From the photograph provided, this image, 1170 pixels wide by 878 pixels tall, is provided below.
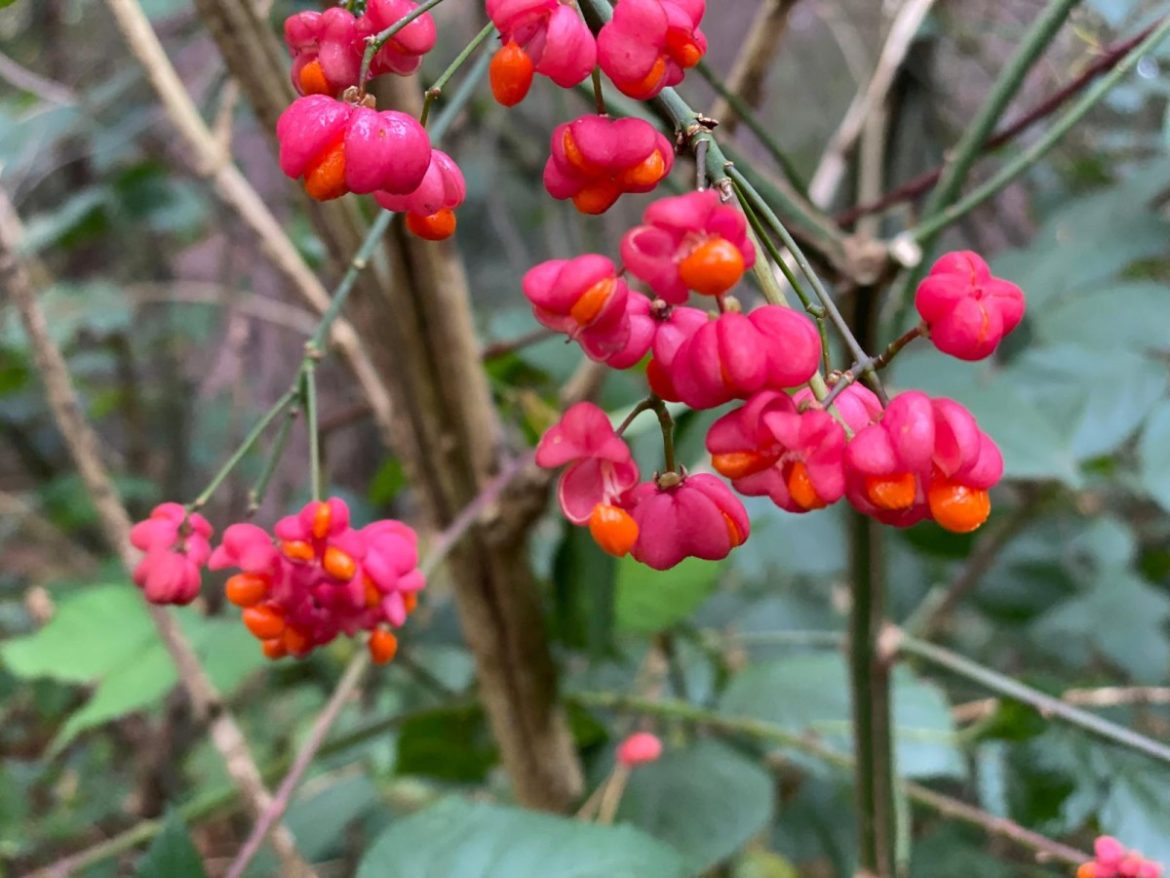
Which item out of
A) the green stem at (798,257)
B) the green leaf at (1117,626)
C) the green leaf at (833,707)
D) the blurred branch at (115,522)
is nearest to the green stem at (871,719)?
the green leaf at (833,707)

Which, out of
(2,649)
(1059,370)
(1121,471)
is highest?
(1059,370)

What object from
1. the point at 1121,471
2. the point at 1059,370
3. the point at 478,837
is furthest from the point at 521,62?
the point at 1121,471

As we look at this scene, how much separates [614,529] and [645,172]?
0.10 meters

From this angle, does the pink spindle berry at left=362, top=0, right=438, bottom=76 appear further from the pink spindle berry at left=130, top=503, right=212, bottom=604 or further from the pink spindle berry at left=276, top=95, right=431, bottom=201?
the pink spindle berry at left=130, top=503, right=212, bottom=604

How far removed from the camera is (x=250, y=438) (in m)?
0.34

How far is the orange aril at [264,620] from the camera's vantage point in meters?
0.35

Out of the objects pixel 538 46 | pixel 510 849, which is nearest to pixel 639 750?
pixel 510 849

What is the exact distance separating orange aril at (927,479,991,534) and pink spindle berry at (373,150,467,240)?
0.15 m

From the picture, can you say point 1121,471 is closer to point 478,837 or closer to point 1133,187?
point 1133,187

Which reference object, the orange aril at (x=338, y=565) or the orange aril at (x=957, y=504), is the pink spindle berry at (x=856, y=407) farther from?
the orange aril at (x=338, y=565)

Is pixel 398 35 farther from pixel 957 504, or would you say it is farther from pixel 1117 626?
pixel 1117 626

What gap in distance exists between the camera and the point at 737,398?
23 centimetres

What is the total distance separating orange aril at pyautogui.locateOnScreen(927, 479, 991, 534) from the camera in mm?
236

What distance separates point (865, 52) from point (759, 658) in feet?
2.57
